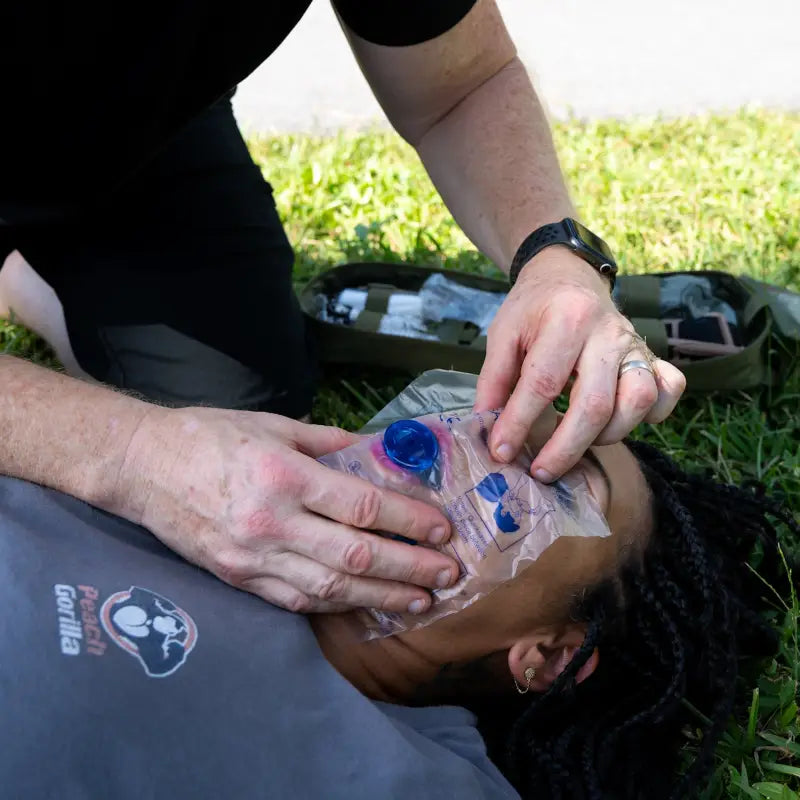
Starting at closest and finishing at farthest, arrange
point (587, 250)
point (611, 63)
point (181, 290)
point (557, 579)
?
point (557, 579), point (587, 250), point (181, 290), point (611, 63)

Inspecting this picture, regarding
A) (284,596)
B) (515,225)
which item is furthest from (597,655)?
(515,225)

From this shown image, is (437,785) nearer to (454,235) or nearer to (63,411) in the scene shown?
(63,411)

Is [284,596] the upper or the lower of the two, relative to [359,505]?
lower

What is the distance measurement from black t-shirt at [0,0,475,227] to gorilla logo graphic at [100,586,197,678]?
52.4 inches

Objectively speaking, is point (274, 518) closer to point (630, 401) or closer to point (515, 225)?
point (630, 401)

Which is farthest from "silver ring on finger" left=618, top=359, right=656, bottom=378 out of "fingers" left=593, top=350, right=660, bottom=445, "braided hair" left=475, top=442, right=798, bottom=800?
"braided hair" left=475, top=442, right=798, bottom=800

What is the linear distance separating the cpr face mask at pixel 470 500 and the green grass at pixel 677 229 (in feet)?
1.98

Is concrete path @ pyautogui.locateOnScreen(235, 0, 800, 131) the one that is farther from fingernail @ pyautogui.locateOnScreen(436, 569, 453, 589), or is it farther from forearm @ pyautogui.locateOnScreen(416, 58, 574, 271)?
fingernail @ pyautogui.locateOnScreen(436, 569, 453, 589)

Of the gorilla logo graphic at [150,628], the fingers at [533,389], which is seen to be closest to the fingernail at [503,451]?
the fingers at [533,389]

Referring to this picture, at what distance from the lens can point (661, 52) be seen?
6.36 m

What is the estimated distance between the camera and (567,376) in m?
1.86

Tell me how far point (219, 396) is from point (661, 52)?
4.48 meters

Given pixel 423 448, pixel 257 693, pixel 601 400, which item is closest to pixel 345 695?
pixel 257 693

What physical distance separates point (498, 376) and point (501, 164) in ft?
2.71
